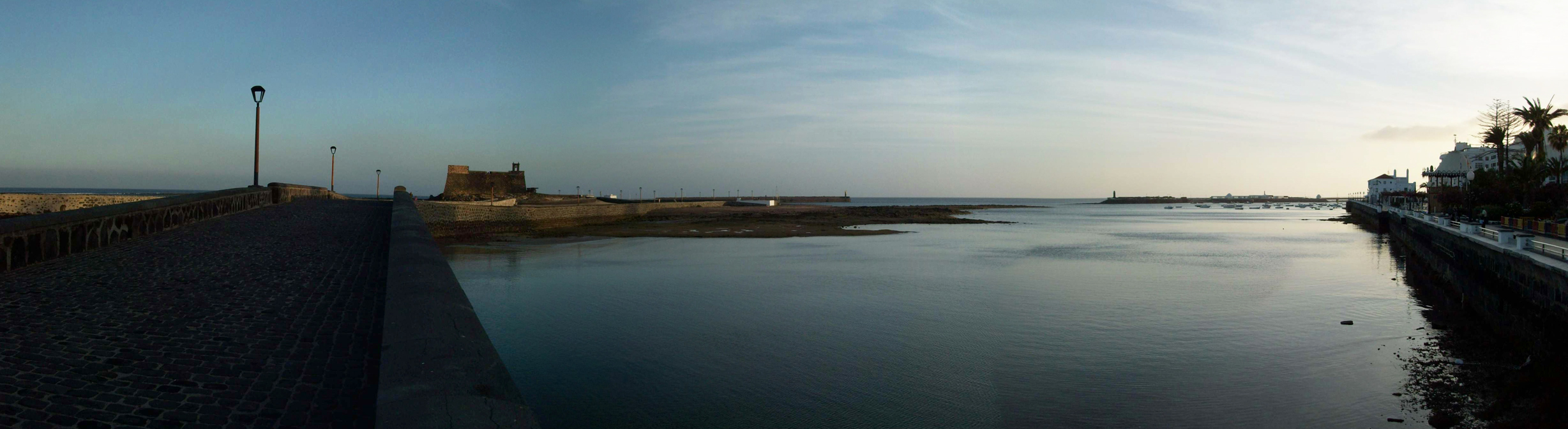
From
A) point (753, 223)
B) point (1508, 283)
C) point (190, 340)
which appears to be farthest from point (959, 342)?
point (753, 223)

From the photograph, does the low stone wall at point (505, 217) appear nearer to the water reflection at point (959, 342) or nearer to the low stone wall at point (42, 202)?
the water reflection at point (959, 342)

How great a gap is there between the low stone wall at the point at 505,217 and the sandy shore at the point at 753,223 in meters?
Answer: 1.05

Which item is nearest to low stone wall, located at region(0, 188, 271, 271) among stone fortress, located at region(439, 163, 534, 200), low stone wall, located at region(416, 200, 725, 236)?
low stone wall, located at region(416, 200, 725, 236)

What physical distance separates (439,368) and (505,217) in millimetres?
33732

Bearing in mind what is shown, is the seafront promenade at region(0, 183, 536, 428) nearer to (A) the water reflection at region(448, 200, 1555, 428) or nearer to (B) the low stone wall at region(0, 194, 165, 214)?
(A) the water reflection at region(448, 200, 1555, 428)

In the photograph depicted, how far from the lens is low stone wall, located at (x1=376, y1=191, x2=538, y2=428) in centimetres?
365

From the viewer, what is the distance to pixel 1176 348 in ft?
36.6

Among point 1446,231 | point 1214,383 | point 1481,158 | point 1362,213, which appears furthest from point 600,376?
point 1481,158

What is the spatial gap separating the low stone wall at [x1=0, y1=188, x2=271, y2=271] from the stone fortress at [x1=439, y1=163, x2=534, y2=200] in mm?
41673

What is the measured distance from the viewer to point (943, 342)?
11672 millimetres

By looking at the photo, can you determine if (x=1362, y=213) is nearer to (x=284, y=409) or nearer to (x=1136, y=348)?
(x=1136, y=348)

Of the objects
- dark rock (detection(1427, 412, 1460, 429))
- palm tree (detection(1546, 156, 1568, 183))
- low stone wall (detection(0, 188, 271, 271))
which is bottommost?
dark rock (detection(1427, 412, 1460, 429))

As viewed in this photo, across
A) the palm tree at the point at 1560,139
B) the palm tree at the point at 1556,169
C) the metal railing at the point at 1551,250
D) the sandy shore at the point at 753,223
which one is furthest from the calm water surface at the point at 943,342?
the palm tree at the point at 1560,139

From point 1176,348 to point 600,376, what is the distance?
27.2ft
